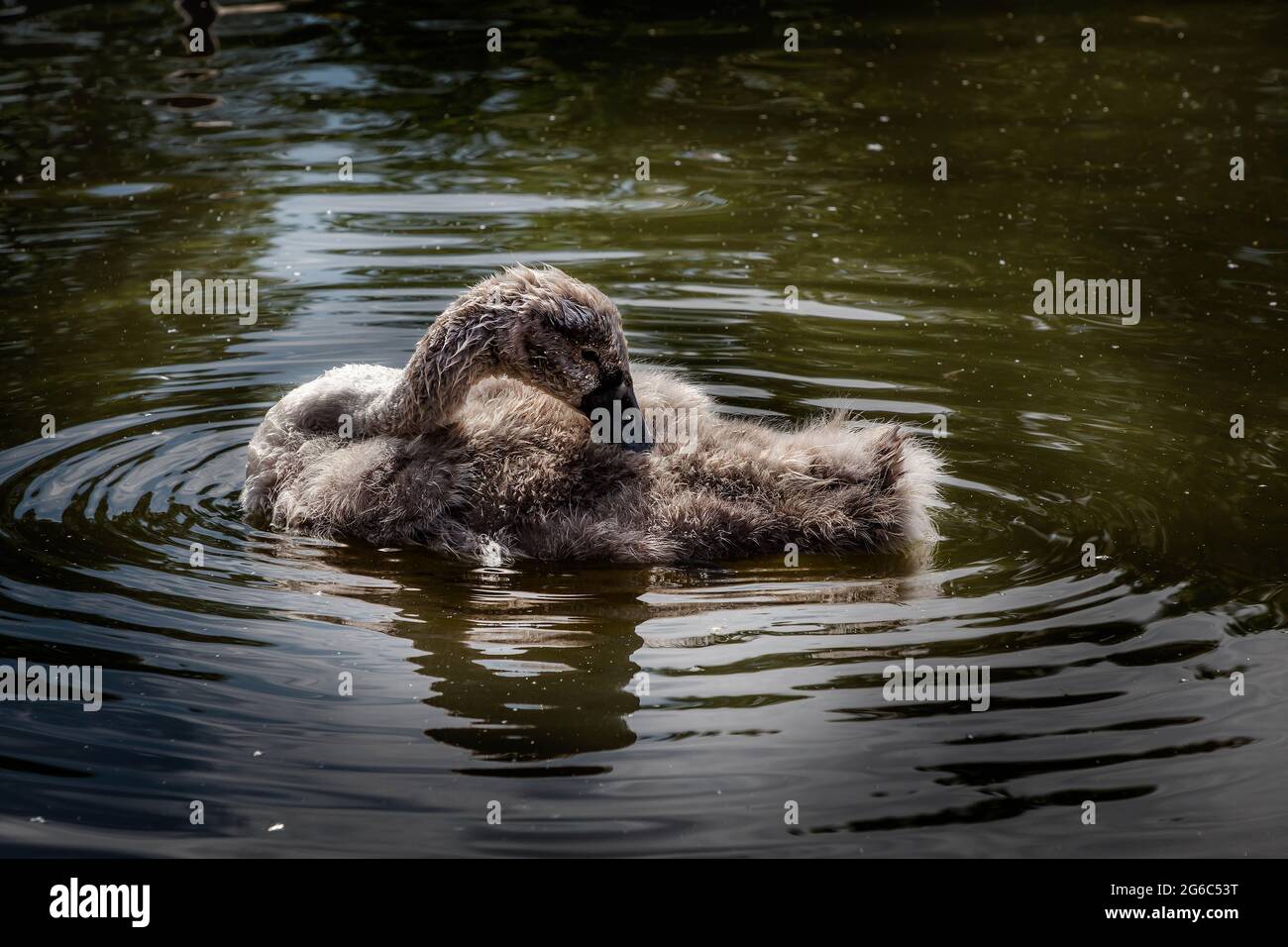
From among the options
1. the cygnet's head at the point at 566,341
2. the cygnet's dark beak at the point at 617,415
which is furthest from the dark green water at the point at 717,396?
the cygnet's head at the point at 566,341

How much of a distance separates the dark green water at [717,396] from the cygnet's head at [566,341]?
79 cm

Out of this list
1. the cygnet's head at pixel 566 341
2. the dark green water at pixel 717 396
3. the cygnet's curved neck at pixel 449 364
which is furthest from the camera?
the cygnet's curved neck at pixel 449 364

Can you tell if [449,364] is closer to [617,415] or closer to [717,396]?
[617,415]

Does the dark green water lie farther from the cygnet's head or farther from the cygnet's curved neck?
the cygnet's head

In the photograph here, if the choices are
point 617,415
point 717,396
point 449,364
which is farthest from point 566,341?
point 717,396

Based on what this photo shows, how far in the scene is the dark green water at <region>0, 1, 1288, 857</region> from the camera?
475 centimetres

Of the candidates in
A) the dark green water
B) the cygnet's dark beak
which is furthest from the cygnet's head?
the dark green water

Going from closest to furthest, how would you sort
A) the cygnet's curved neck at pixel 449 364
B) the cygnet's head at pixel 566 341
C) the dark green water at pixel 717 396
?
the dark green water at pixel 717 396, the cygnet's head at pixel 566 341, the cygnet's curved neck at pixel 449 364

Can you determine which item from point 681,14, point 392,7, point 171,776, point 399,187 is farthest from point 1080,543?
point 392,7

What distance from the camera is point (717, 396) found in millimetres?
8297

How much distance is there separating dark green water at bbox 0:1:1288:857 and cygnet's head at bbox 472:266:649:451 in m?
0.79

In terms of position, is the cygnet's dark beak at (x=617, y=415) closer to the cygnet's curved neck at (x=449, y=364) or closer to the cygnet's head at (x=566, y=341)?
the cygnet's head at (x=566, y=341)

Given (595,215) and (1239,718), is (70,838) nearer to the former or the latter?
(1239,718)

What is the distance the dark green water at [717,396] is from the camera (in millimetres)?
4754
